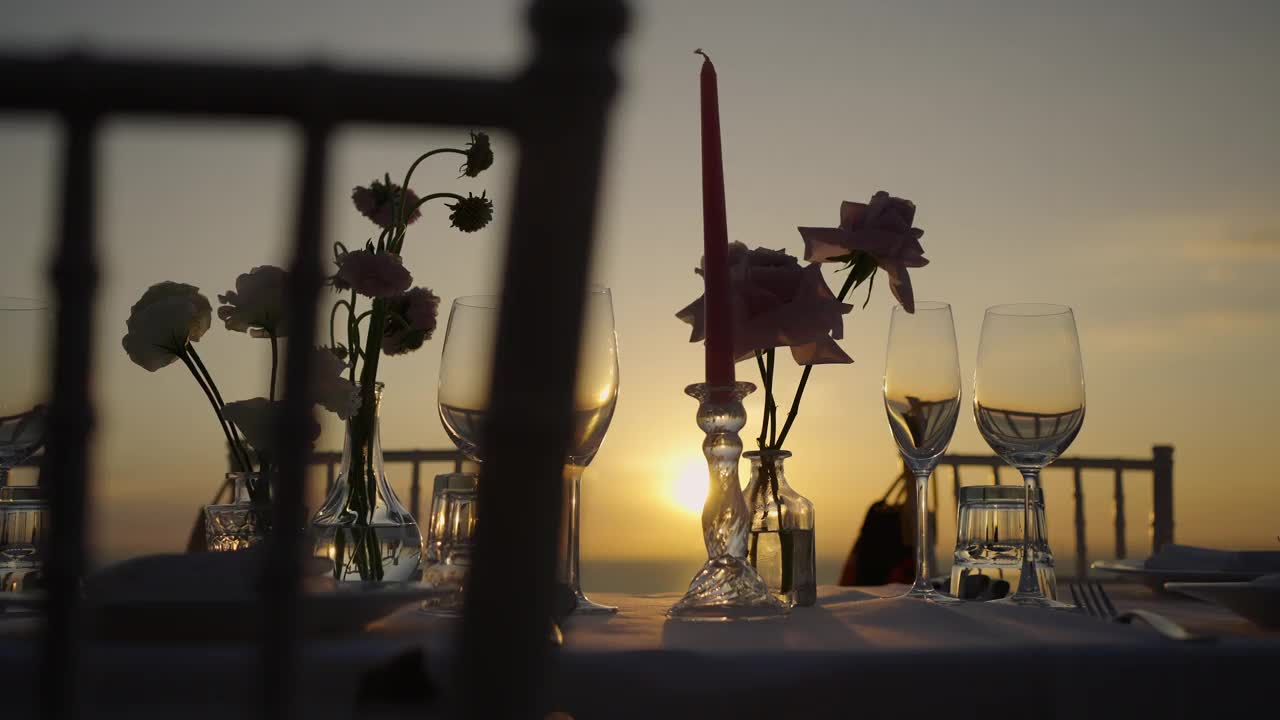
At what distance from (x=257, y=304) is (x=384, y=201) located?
217 mm

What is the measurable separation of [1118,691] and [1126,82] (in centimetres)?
592

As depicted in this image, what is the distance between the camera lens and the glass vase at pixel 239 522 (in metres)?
0.98

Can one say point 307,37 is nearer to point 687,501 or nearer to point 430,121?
point 430,121

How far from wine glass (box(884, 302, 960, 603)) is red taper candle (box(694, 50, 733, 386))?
1.06ft

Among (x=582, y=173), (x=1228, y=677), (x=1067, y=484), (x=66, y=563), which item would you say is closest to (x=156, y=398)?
(x=66, y=563)

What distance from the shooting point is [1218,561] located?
1.07m

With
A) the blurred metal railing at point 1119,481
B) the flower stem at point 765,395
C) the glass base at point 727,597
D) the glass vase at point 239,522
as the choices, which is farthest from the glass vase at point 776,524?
the blurred metal railing at point 1119,481

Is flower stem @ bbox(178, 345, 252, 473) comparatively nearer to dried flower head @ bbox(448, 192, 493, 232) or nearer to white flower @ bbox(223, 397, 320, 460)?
white flower @ bbox(223, 397, 320, 460)

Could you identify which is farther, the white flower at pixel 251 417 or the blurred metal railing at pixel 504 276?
the white flower at pixel 251 417

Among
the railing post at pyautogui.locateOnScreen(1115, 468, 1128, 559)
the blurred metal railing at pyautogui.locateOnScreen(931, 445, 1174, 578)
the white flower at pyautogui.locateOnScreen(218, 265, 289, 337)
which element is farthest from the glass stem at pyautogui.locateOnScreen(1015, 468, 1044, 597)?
the railing post at pyautogui.locateOnScreen(1115, 468, 1128, 559)

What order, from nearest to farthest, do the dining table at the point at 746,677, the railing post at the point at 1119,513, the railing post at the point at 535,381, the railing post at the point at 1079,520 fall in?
the railing post at the point at 535,381
the dining table at the point at 746,677
the railing post at the point at 1119,513
the railing post at the point at 1079,520

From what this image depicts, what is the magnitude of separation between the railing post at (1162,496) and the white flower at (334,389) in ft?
11.3

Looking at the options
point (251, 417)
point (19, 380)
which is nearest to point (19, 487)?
point (19, 380)

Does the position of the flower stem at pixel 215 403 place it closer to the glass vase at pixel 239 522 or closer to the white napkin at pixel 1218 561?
the glass vase at pixel 239 522
